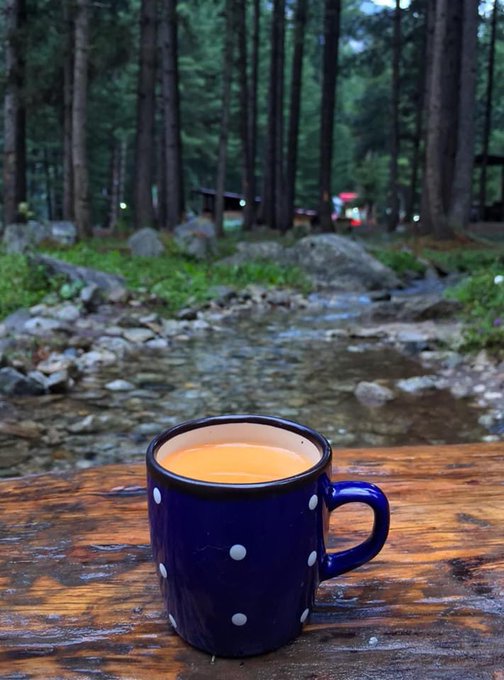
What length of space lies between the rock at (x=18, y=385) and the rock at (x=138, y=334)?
1.89m

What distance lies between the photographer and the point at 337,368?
519 centimetres

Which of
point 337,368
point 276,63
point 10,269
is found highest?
point 276,63

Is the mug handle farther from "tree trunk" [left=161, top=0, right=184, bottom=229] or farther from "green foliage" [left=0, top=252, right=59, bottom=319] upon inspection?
"tree trunk" [left=161, top=0, right=184, bottom=229]

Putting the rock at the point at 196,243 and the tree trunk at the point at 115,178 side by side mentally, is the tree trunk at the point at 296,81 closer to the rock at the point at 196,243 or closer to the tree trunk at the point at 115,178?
the rock at the point at 196,243

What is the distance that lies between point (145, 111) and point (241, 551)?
51.5 ft

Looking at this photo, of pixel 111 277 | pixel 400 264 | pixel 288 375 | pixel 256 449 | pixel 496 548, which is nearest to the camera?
pixel 256 449

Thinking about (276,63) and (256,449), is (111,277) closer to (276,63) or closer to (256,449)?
(256,449)

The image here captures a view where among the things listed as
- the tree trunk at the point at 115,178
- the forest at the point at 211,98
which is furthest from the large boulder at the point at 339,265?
the tree trunk at the point at 115,178

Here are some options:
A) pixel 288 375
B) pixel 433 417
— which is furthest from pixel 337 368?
pixel 433 417

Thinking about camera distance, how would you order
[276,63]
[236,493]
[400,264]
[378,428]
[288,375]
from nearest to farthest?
[236,493], [378,428], [288,375], [400,264], [276,63]

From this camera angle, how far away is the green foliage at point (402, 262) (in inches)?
476

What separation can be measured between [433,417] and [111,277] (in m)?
5.95

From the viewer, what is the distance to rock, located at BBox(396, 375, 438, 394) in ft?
14.5

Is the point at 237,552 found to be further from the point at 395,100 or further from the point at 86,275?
the point at 395,100
